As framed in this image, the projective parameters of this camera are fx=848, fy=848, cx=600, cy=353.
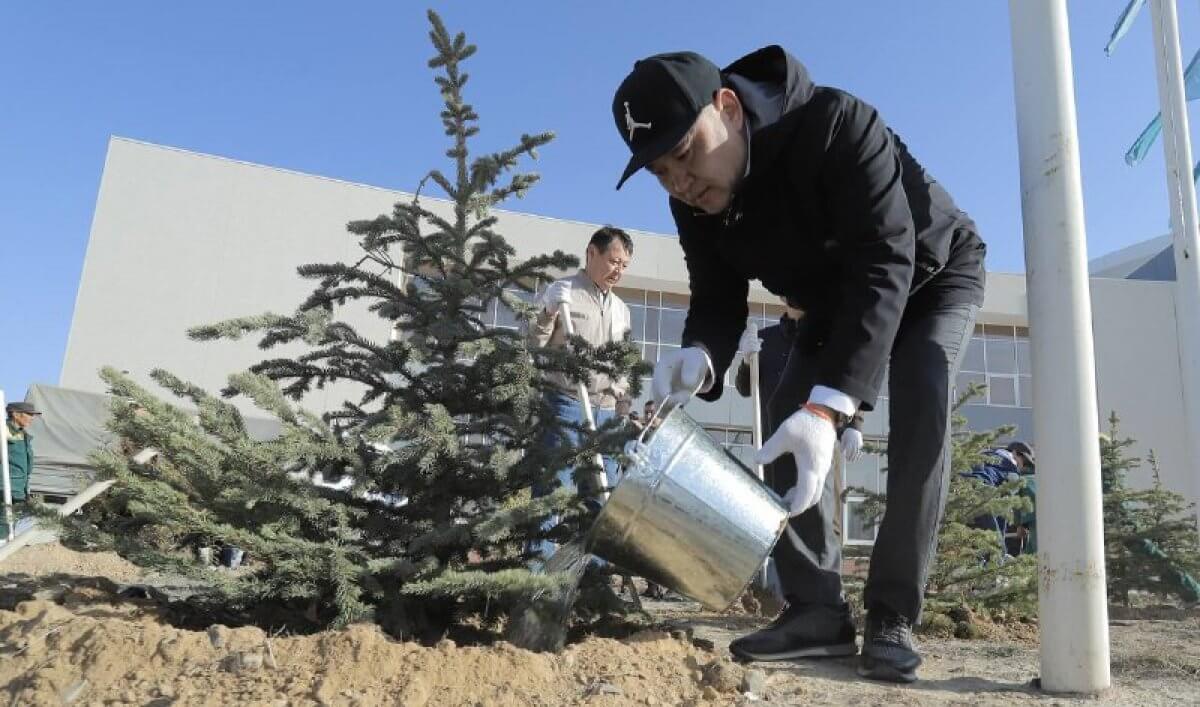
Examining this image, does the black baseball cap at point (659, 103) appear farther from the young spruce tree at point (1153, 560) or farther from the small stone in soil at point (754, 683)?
the young spruce tree at point (1153, 560)

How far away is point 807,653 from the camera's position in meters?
2.48

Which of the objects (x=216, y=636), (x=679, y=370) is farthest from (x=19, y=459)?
(x=679, y=370)

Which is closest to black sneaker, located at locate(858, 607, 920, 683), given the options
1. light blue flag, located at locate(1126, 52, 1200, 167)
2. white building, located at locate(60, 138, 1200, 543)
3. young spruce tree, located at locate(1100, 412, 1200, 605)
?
young spruce tree, located at locate(1100, 412, 1200, 605)

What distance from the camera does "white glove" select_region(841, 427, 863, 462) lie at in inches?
87.5

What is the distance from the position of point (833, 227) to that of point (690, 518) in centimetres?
88

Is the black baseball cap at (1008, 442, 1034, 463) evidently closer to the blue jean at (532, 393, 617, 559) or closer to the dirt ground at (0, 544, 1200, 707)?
the blue jean at (532, 393, 617, 559)

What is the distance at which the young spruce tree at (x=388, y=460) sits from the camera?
2.25 metres

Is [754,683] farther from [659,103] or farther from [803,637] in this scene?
[659,103]

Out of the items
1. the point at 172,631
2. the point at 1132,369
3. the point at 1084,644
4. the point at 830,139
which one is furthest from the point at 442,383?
the point at 1132,369

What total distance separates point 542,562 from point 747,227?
3.87 ft

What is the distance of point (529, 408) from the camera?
269cm

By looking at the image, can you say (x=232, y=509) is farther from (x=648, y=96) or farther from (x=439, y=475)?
(x=648, y=96)

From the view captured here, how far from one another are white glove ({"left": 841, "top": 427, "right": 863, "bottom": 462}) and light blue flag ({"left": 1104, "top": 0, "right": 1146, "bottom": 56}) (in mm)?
10108

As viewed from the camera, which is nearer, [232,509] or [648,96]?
[648,96]
